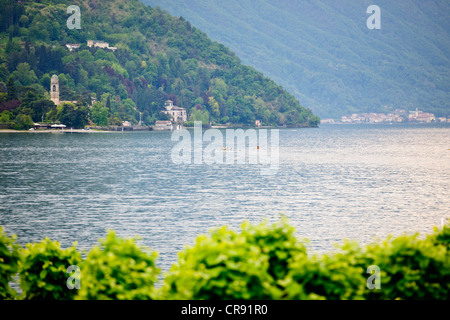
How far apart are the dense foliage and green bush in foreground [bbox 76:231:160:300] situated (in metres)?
0.02

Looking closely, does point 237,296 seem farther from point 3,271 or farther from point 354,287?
point 3,271

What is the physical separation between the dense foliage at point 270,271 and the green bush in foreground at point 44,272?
7.64 ft

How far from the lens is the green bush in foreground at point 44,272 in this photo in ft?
56.1

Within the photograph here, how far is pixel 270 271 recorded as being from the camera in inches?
612

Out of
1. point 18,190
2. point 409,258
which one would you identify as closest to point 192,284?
point 409,258

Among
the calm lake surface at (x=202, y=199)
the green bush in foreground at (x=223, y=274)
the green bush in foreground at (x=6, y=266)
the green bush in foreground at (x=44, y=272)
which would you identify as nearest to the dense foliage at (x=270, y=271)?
the green bush in foreground at (x=223, y=274)

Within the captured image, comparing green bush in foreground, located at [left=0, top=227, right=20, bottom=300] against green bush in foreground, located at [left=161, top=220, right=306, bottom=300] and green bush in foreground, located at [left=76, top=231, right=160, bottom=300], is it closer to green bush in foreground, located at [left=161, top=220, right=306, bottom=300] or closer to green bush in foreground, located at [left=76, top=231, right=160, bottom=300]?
green bush in foreground, located at [left=76, top=231, right=160, bottom=300]

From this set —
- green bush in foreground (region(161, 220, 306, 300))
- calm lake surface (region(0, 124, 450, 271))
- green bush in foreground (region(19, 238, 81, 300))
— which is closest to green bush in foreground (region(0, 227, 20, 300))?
green bush in foreground (region(19, 238, 81, 300))

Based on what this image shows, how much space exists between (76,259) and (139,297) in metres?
3.56

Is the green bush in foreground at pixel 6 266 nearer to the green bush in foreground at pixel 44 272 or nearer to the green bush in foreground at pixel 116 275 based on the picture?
the green bush in foreground at pixel 44 272

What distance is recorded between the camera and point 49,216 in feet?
147

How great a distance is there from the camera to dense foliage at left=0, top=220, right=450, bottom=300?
1375cm

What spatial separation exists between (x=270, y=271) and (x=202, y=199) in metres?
40.7

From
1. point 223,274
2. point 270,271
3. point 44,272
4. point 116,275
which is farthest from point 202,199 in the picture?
point 223,274
